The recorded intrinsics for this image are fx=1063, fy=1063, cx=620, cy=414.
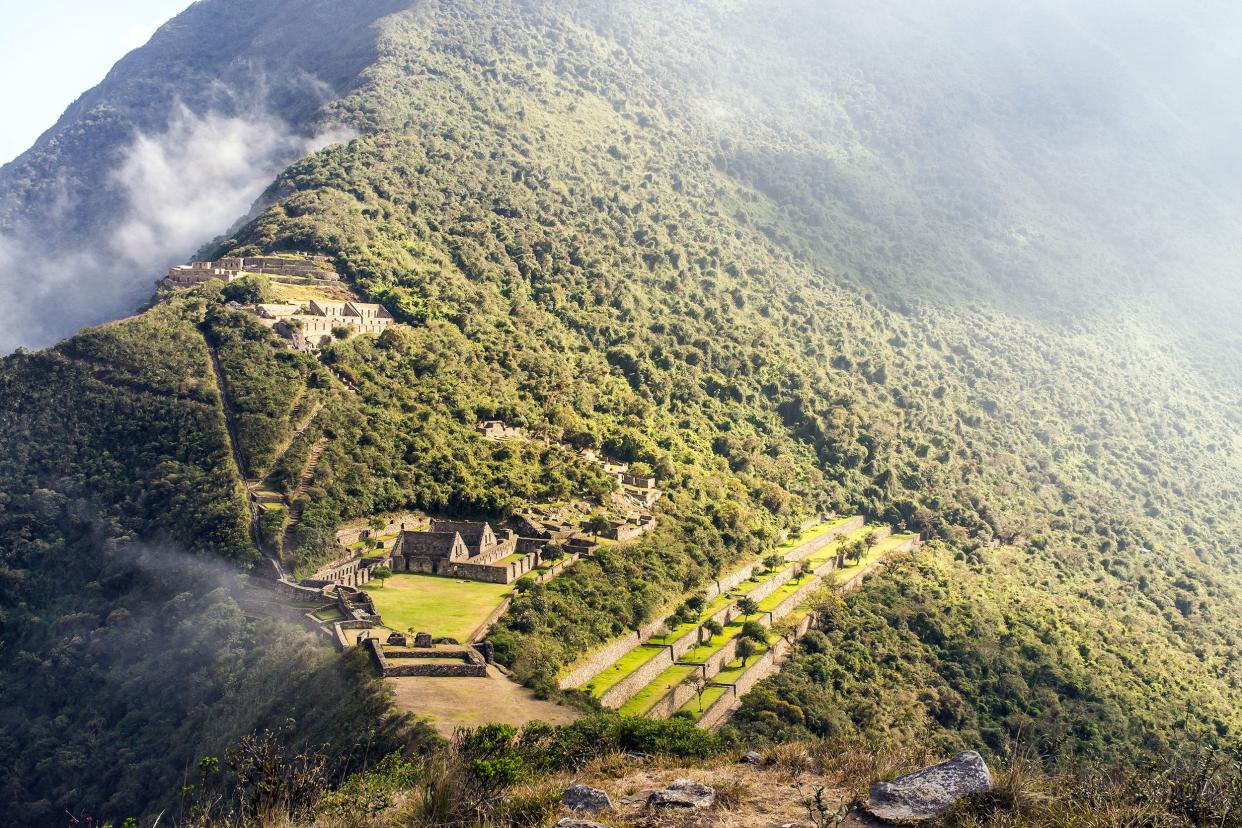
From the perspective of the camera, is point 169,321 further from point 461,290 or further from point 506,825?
point 506,825

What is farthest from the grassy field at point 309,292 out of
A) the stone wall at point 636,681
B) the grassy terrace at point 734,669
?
the grassy terrace at point 734,669

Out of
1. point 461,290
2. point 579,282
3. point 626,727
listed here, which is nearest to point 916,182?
point 579,282

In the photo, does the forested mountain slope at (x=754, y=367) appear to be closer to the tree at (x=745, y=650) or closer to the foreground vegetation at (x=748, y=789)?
the foreground vegetation at (x=748, y=789)

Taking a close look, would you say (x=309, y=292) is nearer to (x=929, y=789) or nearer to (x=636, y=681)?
(x=636, y=681)

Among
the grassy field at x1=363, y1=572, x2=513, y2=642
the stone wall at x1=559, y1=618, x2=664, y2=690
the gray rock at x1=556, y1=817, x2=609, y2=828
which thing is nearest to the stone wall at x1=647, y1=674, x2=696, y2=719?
the stone wall at x1=559, y1=618, x2=664, y2=690

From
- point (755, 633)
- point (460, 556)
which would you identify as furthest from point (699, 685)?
point (460, 556)
